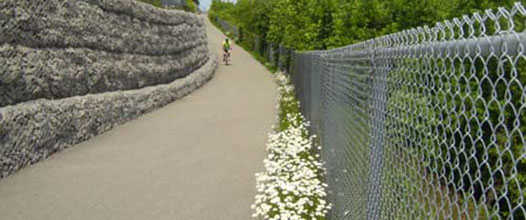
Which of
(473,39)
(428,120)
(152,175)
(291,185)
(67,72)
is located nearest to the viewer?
(473,39)

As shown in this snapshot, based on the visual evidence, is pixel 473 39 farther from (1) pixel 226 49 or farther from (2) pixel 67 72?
(1) pixel 226 49

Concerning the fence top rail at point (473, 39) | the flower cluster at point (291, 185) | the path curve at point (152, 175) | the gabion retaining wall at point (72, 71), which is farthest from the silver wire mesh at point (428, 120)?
the gabion retaining wall at point (72, 71)

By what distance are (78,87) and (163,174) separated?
2.91m

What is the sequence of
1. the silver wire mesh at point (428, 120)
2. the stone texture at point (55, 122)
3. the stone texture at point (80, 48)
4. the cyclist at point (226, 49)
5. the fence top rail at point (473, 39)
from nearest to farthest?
the fence top rail at point (473, 39) → the silver wire mesh at point (428, 120) → the stone texture at point (55, 122) → the stone texture at point (80, 48) → the cyclist at point (226, 49)

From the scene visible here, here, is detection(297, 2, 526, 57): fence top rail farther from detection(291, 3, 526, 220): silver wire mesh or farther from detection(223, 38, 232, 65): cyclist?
detection(223, 38, 232, 65): cyclist

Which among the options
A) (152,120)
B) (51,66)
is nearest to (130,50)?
(152,120)

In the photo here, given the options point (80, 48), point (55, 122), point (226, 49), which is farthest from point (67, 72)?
point (226, 49)

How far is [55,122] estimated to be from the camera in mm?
7488

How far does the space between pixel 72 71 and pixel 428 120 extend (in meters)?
7.70

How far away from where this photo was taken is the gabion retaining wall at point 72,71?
6.55 metres

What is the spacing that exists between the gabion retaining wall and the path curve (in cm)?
35

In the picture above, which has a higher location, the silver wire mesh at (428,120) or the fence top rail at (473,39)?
the fence top rail at (473,39)

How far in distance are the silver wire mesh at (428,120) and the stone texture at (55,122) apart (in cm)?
433

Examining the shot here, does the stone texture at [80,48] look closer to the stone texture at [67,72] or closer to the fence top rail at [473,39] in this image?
the stone texture at [67,72]
